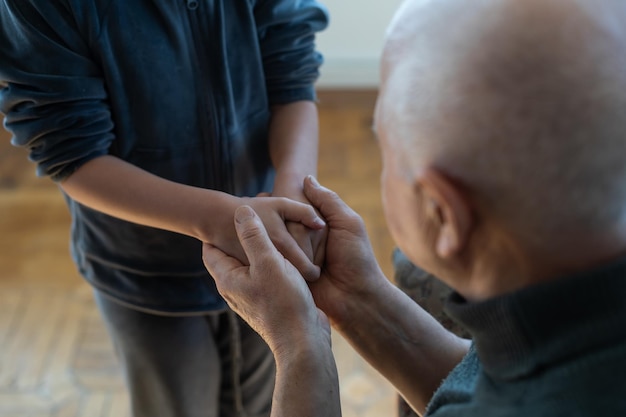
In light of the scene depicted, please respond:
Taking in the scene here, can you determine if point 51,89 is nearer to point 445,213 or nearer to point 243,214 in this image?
point 243,214

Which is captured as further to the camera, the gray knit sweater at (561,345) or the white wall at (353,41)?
the white wall at (353,41)

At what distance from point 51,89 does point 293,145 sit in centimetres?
35

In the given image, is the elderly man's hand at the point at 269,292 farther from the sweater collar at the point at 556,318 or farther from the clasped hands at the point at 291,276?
the sweater collar at the point at 556,318

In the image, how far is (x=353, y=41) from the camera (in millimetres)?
2475

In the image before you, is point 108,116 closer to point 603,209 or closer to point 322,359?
point 322,359

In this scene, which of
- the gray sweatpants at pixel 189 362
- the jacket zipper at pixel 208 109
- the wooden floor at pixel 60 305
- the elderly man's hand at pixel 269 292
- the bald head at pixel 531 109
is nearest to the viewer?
the bald head at pixel 531 109

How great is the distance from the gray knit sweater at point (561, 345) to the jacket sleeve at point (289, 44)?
21.8 inches

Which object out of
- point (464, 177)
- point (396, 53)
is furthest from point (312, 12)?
point (464, 177)

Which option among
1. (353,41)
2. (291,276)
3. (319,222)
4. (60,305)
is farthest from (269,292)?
(353,41)

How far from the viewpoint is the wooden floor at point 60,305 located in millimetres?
1682

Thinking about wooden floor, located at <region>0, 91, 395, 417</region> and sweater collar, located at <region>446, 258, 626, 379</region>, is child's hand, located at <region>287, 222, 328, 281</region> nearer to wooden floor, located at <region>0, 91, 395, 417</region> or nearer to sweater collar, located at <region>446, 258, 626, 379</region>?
sweater collar, located at <region>446, 258, 626, 379</region>

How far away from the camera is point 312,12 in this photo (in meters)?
1.05

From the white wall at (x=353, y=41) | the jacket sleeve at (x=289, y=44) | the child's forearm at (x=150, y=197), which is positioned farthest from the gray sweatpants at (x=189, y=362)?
the white wall at (x=353, y=41)

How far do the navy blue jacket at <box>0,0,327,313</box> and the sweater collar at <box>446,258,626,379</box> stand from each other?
53cm
